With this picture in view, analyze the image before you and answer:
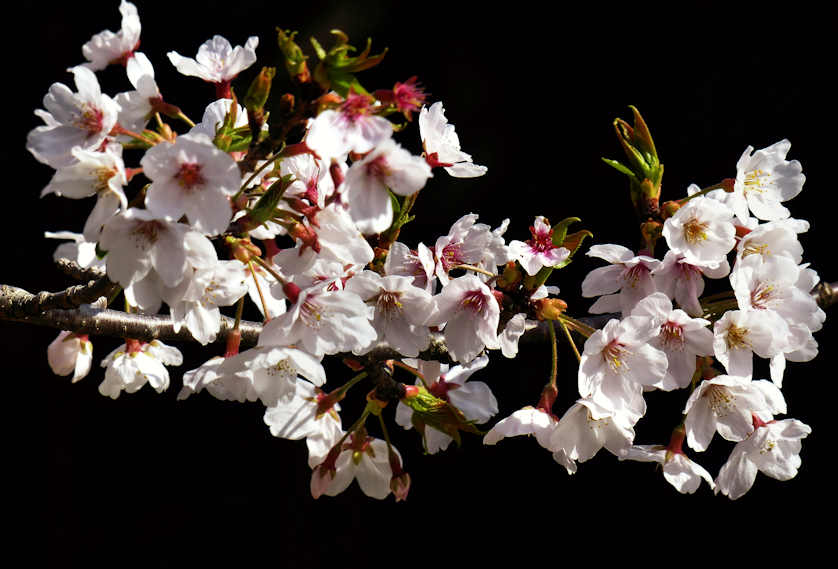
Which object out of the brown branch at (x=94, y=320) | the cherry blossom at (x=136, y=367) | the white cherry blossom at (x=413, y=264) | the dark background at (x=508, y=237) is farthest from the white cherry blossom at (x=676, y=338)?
the dark background at (x=508, y=237)

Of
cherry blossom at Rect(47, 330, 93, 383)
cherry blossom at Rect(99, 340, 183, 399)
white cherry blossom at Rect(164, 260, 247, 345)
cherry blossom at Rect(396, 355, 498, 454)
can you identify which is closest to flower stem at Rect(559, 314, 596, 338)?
cherry blossom at Rect(396, 355, 498, 454)

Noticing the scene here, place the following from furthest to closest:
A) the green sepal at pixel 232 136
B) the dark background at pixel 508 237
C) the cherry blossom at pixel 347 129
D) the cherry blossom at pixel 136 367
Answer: the dark background at pixel 508 237 < the cherry blossom at pixel 136 367 < the green sepal at pixel 232 136 < the cherry blossom at pixel 347 129

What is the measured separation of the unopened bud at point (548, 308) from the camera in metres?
0.87

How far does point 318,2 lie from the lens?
248cm

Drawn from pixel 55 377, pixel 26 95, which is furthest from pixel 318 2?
pixel 55 377

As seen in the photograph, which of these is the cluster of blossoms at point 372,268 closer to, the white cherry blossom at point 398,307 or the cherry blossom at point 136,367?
the white cherry blossom at point 398,307

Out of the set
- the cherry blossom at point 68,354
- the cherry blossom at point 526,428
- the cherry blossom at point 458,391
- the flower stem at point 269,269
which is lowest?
the cherry blossom at point 68,354

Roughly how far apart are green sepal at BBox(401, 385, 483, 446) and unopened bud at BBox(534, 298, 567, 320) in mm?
133

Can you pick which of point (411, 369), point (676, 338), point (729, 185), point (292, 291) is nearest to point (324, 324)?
point (292, 291)

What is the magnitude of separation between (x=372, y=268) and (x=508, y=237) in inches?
68.0

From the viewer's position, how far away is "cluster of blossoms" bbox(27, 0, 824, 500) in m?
0.69

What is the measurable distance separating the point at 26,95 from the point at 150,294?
6.69 feet

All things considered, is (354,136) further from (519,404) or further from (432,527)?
(432,527)

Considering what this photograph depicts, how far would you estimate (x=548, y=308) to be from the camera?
873mm
